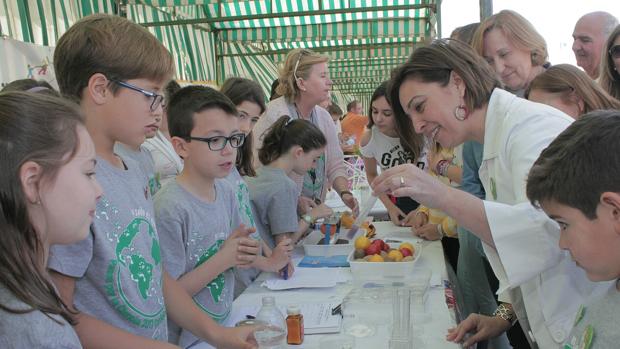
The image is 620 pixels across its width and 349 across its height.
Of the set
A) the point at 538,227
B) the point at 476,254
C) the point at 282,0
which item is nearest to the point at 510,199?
the point at 538,227

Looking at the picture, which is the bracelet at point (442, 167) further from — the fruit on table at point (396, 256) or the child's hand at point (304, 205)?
the fruit on table at point (396, 256)

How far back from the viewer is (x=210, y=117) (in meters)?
1.88

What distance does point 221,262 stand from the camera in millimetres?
1666

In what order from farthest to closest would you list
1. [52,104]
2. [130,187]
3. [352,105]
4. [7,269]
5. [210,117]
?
[352,105], [210,117], [130,187], [52,104], [7,269]

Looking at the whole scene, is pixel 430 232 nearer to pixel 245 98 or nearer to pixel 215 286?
pixel 245 98

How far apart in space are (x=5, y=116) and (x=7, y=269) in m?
0.27

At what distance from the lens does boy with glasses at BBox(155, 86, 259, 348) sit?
1.65 meters

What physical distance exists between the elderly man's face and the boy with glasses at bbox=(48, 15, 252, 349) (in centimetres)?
294

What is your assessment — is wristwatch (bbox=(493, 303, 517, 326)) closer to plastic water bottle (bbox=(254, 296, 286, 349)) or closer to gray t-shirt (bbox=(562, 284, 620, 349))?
gray t-shirt (bbox=(562, 284, 620, 349))

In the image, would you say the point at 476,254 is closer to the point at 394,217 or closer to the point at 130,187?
the point at 394,217

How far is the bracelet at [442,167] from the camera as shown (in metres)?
2.96

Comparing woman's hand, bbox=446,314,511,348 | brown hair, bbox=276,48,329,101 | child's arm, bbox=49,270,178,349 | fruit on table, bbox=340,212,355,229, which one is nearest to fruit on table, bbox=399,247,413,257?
woman's hand, bbox=446,314,511,348

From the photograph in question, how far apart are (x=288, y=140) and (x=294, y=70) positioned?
0.89 m

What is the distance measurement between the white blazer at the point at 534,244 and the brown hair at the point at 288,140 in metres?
1.43
